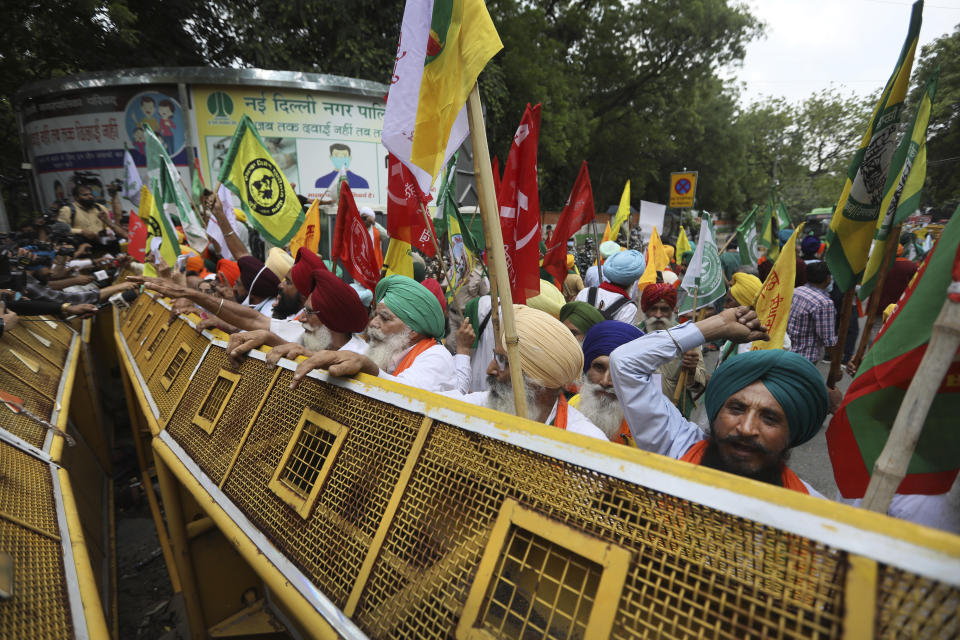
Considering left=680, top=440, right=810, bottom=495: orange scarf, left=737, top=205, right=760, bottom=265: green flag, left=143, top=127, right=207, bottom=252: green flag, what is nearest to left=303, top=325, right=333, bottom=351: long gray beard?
left=680, top=440, right=810, bottom=495: orange scarf

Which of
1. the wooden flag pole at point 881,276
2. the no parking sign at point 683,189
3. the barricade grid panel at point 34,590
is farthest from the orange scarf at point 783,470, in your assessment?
the no parking sign at point 683,189

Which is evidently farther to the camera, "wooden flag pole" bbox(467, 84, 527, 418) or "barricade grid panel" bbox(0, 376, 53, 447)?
"barricade grid panel" bbox(0, 376, 53, 447)

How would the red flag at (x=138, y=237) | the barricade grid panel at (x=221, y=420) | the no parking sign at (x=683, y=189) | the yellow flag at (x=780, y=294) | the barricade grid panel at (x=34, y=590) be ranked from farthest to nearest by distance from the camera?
the no parking sign at (x=683, y=189) < the red flag at (x=138, y=237) < the yellow flag at (x=780, y=294) < the barricade grid panel at (x=221, y=420) < the barricade grid panel at (x=34, y=590)

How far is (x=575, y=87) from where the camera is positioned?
70.5ft

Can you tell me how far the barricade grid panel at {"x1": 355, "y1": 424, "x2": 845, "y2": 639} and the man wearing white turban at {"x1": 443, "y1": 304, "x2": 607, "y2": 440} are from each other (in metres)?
0.90

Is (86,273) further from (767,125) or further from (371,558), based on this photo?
(767,125)

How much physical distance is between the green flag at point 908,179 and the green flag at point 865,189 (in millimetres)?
50

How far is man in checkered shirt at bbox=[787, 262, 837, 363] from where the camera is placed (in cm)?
456

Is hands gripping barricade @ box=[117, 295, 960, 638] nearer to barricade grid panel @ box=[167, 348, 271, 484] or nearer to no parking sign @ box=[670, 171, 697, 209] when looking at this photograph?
barricade grid panel @ box=[167, 348, 271, 484]

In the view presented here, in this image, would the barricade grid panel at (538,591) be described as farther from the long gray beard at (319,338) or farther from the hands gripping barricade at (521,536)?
the long gray beard at (319,338)

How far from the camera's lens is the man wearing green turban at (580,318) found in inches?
136

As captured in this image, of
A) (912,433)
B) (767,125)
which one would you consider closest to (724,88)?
(767,125)

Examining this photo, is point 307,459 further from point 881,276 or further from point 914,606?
point 881,276

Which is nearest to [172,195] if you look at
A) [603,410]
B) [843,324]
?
[603,410]
